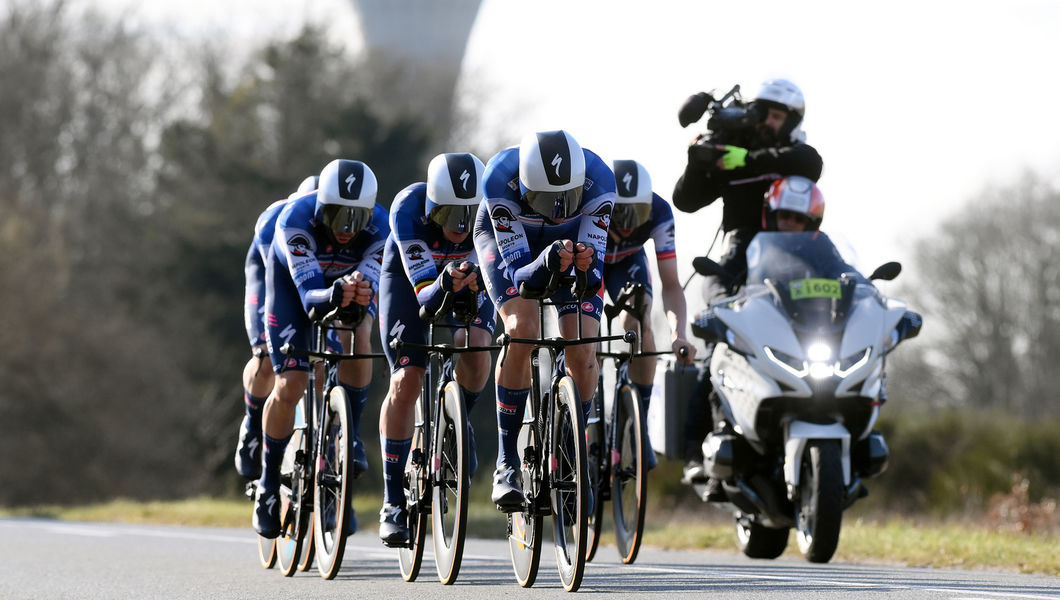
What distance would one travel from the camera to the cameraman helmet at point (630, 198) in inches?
384

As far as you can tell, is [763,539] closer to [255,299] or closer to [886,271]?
[886,271]

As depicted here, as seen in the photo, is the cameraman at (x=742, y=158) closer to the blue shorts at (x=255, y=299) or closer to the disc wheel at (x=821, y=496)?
the disc wheel at (x=821, y=496)

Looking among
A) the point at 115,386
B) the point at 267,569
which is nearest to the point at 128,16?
the point at 115,386

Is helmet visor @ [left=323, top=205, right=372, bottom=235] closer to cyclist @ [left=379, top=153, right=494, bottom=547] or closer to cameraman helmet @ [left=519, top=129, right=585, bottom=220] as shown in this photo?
cyclist @ [left=379, top=153, right=494, bottom=547]

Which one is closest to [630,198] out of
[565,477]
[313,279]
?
[313,279]

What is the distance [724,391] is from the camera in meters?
8.80

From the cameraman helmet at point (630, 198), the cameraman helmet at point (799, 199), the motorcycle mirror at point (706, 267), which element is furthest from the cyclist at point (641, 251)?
the cameraman helmet at point (799, 199)

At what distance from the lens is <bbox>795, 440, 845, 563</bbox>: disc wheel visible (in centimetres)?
793

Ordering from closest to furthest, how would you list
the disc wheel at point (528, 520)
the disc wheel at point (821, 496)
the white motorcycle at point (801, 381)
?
the disc wheel at point (528, 520)
the disc wheel at point (821, 496)
the white motorcycle at point (801, 381)

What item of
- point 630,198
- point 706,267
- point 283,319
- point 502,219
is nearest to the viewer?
point 502,219

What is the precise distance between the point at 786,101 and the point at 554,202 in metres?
3.00

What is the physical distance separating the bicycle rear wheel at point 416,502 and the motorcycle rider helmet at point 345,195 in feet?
4.41

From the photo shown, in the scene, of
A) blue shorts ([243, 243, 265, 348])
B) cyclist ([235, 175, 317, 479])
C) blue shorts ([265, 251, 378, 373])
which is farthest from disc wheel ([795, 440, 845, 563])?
blue shorts ([243, 243, 265, 348])

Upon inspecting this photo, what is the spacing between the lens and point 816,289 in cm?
845
